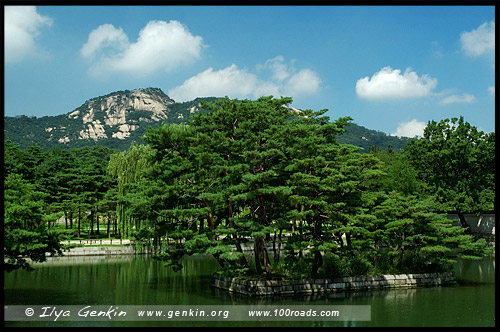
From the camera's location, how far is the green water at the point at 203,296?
14.2 meters

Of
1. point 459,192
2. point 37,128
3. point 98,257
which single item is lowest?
point 98,257

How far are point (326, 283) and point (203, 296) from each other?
181 inches

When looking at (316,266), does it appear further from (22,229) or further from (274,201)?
(22,229)

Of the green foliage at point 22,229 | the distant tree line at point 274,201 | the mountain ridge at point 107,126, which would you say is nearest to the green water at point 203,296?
the distant tree line at point 274,201

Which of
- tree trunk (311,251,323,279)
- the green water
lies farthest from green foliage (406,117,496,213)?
tree trunk (311,251,323,279)

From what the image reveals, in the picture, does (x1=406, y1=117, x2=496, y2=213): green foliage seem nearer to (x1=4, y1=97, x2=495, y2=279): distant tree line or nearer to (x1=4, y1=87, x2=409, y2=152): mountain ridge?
(x1=4, y1=97, x2=495, y2=279): distant tree line

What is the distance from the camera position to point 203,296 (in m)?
18.1

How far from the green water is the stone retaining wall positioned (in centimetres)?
48

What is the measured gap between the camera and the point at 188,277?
23.3m

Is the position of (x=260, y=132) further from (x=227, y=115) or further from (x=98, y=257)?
(x=98, y=257)

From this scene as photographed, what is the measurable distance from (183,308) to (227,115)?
24.7ft

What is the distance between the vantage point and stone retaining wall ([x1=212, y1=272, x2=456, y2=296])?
18016 mm

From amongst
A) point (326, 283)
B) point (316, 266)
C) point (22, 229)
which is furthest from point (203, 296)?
point (22, 229)

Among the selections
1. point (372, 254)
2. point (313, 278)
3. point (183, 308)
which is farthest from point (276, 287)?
point (372, 254)
